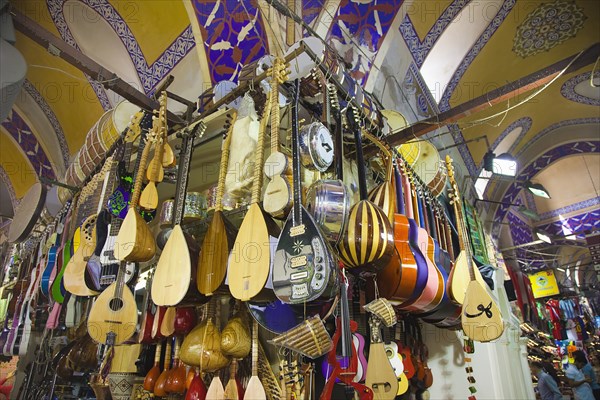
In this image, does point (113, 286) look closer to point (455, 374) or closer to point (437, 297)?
point (437, 297)

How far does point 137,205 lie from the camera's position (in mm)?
1987

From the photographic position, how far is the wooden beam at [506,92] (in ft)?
7.36

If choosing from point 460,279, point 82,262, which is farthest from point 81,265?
point 460,279

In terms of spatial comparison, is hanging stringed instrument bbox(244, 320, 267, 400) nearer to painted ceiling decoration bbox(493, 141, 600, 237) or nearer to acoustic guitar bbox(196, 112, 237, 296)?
acoustic guitar bbox(196, 112, 237, 296)

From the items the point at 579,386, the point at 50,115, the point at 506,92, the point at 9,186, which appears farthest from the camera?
the point at 579,386

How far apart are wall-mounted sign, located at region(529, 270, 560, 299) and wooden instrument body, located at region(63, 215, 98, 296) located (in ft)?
29.7

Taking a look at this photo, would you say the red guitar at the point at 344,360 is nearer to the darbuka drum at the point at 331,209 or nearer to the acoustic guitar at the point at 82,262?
the darbuka drum at the point at 331,209

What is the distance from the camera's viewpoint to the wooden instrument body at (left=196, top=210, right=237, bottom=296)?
5.16 ft

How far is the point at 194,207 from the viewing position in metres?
2.19

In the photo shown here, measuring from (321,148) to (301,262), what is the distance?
22.6 inches

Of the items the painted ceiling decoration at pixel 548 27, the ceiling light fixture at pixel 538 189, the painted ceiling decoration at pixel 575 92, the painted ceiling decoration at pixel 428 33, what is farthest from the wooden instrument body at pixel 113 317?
the painted ceiling decoration at pixel 575 92

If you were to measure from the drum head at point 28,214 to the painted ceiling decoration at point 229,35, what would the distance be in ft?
5.59

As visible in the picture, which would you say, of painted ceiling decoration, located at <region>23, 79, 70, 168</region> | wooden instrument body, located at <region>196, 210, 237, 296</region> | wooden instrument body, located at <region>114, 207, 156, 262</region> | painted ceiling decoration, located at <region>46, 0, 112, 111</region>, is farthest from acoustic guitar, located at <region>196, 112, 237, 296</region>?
painted ceiling decoration, located at <region>23, 79, 70, 168</region>

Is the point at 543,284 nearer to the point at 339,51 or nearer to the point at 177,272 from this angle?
the point at 339,51
